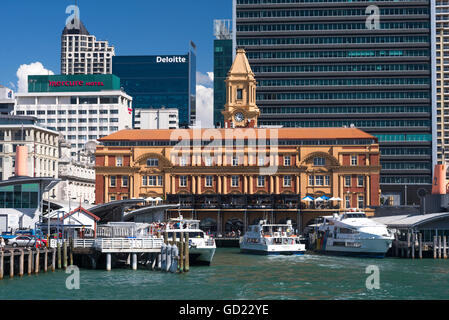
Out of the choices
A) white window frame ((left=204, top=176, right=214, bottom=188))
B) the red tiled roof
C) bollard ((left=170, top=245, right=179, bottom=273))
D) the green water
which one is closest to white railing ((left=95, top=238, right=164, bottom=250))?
the green water

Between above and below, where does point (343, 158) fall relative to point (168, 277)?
above

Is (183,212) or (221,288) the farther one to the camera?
(183,212)

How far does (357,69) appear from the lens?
195 metres

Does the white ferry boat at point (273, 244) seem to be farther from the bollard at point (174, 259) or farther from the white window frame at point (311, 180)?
the white window frame at point (311, 180)

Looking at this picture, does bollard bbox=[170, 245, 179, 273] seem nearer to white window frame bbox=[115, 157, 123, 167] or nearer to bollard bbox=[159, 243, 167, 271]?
bollard bbox=[159, 243, 167, 271]

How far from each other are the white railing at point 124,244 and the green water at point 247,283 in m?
2.56

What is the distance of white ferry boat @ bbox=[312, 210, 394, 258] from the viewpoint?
102 meters

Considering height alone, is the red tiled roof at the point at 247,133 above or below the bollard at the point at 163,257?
above

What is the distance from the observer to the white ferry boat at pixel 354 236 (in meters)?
102

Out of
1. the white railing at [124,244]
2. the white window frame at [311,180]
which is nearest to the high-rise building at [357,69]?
the white window frame at [311,180]
